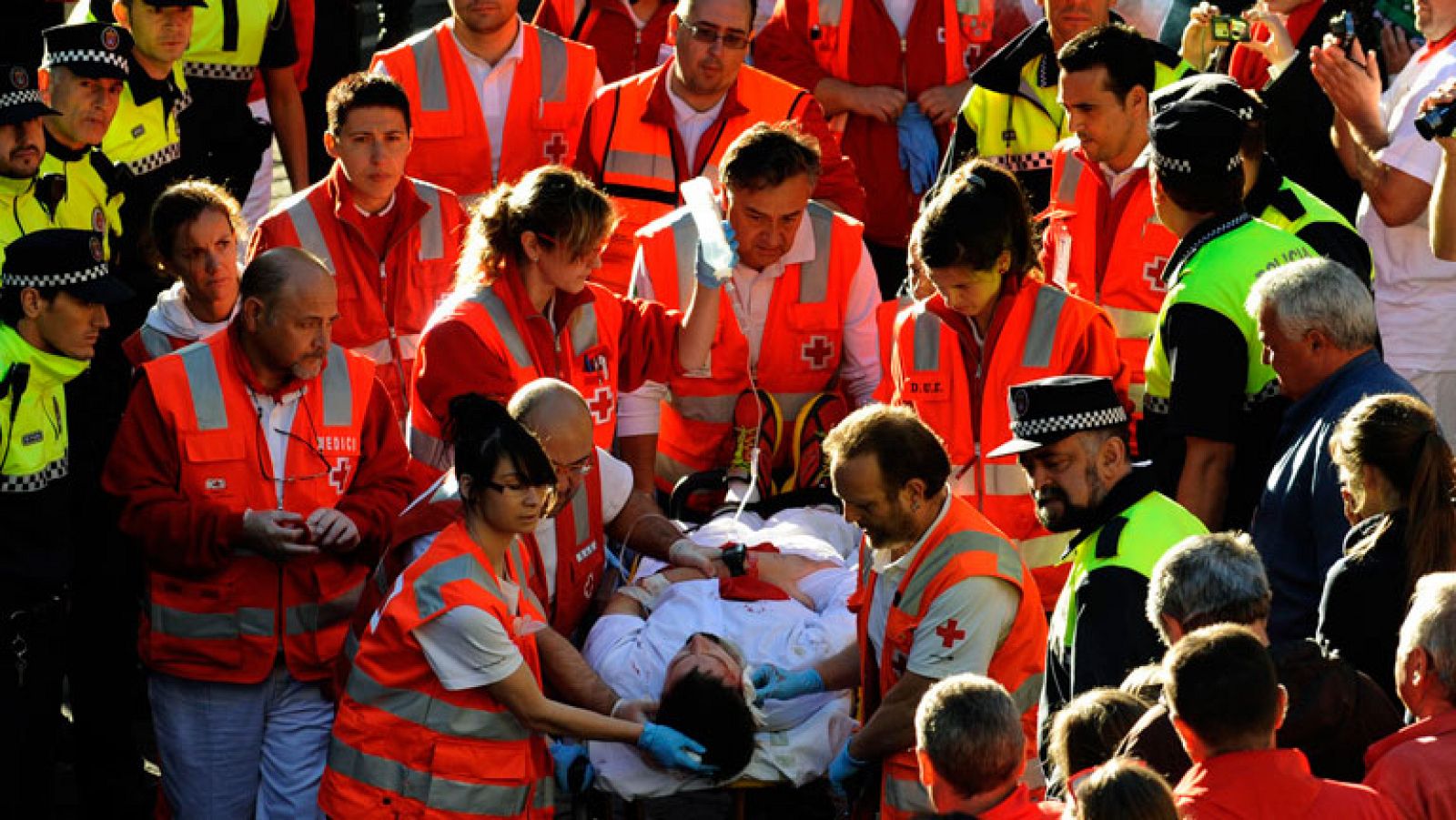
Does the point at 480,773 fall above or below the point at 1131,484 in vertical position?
below

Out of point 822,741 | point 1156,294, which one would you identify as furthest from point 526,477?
point 1156,294

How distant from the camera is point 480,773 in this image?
541 centimetres

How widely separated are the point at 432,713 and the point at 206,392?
1284 mm

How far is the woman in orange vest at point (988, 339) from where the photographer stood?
618 centimetres

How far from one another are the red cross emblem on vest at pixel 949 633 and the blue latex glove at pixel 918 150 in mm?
4019

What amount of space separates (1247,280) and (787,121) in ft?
7.01

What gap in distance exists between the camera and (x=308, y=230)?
738 centimetres

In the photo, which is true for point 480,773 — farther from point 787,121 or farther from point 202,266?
point 787,121

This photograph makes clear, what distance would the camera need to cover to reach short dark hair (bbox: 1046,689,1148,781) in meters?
4.26

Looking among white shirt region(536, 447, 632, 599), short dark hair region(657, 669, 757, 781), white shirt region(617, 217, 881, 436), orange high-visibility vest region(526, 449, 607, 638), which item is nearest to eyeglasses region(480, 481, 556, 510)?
short dark hair region(657, 669, 757, 781)

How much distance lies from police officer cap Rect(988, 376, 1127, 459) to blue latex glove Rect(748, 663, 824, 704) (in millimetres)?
1212

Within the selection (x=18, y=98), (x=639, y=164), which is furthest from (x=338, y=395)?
(x=639, y=164)

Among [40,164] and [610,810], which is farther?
[40,164]

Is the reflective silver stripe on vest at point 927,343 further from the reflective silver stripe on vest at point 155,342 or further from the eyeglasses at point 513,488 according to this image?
the reflective silver stripe on vest at point 155,342
